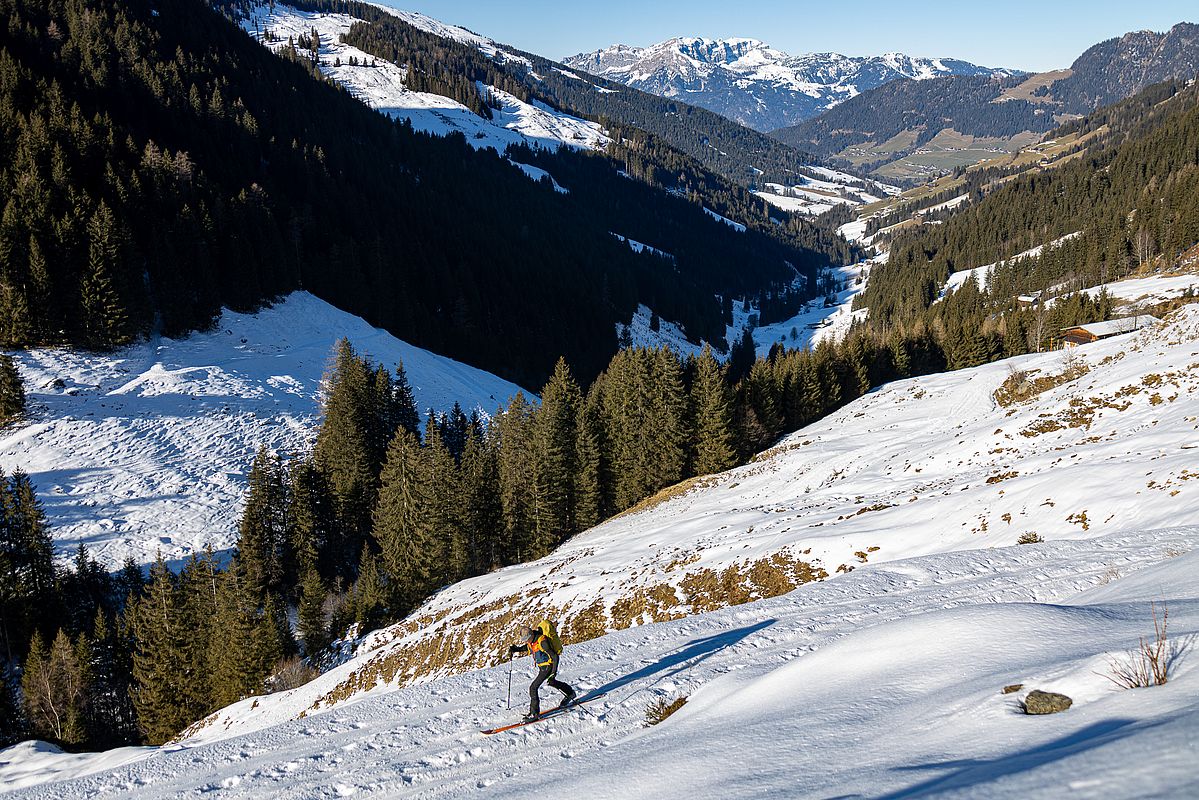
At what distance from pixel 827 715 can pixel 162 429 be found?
64553 millimetres

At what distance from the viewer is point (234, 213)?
8538cm

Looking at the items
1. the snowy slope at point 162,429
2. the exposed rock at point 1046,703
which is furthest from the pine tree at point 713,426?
the exposed rock at point 1046,703

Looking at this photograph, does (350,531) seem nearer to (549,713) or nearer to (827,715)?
(549,713)

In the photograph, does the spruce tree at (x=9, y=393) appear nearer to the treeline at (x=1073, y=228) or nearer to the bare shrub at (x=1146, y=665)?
the bare shrub at (x=1146, y=665)

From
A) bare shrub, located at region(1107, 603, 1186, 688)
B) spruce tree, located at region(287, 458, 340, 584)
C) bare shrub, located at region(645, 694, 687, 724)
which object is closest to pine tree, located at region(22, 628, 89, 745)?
spruce tree, located at region(287, 458, 340, 584)

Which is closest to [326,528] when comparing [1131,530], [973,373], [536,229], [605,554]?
[605,554]

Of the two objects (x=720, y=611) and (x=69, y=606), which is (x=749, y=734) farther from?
(x=69, y=606)

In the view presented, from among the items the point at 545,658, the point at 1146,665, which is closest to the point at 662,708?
the point at 545,658

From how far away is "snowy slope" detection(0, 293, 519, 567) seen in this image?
47531mm

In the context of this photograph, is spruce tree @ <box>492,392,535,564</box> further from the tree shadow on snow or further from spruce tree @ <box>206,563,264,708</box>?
the tree shadow on snow

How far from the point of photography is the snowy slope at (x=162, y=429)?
1871 inches

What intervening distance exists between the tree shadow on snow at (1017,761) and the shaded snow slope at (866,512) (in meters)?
14.6

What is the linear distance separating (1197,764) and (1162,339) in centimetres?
4749

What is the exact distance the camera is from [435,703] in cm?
1441
